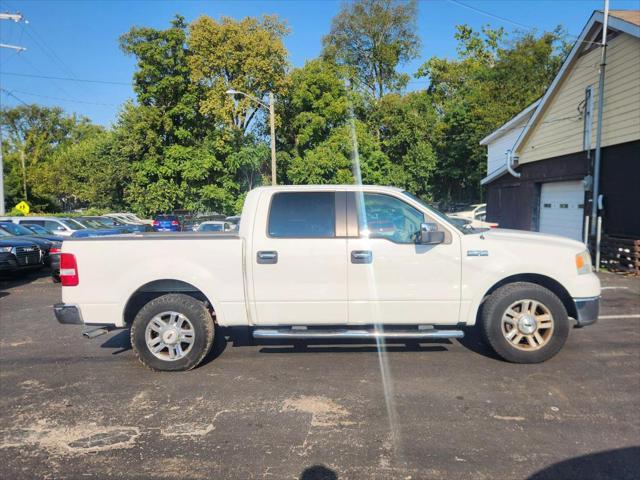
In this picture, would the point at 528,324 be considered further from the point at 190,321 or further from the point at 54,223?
the point at 54,223

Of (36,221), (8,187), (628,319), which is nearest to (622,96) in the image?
(628,319)

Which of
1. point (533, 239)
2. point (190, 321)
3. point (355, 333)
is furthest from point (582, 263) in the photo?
point (190, 321)

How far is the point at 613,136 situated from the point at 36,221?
2093 cm

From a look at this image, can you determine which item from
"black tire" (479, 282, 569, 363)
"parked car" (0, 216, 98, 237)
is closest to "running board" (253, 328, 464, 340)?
"black tire" (479, 282, 569, 363)

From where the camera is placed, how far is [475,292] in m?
4.78

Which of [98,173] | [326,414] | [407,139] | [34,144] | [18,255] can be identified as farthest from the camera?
[34,144]

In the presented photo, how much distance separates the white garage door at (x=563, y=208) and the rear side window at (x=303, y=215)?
11982mm

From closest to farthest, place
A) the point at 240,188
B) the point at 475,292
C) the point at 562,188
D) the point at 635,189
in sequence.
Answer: the point at 475,292 → the point at 635,189 → the point at 562,188 → the point at 240,188

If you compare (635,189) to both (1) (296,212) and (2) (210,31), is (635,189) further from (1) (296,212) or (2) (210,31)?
(2) (210,31)

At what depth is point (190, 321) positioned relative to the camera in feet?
15.7

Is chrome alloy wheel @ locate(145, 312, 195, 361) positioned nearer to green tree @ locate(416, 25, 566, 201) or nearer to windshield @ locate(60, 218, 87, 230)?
windshield @ locate(60, 218, 87, 230)

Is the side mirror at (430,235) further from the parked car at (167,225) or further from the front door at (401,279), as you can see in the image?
the parked car at (167,225)

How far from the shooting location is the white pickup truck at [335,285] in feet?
15.6

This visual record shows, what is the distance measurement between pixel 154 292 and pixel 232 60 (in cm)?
2870
